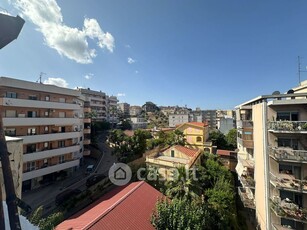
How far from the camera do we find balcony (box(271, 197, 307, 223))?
45.7 feet

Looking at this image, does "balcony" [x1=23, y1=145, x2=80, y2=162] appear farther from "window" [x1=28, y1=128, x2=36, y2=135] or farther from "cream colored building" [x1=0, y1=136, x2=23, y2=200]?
"cream colored building" [x1=0, y1=136, x2=23, y2=200]

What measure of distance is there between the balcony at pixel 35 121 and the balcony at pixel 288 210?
31025mm

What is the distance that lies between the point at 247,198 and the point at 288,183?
299 inches

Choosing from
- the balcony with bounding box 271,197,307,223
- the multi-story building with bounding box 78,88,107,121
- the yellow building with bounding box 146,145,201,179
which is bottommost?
the balcony with bounding box 271,197,307,223

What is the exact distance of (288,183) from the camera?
1500 cm

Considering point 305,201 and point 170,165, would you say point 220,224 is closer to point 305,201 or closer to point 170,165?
point 305,201

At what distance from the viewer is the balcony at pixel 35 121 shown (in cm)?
2403

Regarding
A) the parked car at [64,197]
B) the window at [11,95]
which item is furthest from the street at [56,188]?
the window at [11,95]

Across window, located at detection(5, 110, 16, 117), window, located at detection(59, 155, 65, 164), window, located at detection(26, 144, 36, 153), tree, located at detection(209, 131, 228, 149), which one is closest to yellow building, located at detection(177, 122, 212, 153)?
tree, located at detection(209, 131, 228, 149)

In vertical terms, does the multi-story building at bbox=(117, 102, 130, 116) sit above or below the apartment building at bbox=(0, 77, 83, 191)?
above

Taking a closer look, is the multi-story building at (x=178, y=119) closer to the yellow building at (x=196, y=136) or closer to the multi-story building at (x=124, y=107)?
the multi-story building at (x=124, y=107)

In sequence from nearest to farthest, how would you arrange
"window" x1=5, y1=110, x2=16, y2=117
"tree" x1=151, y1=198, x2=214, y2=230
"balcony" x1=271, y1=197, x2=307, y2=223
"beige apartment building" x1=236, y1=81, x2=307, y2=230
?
1. "tree" x1=151, y1=198, x2=214, y2=230
2. "balcony" x1=271, y1=197, x2=307, y2=223
3. "beige apartment building" x1=236, y1=81, x2=307, y2=230
4. "window" x1=5, y1=110, x2=16, y2=117

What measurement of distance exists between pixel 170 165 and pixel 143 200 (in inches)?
→ 285

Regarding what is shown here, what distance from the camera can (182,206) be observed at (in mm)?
13375
